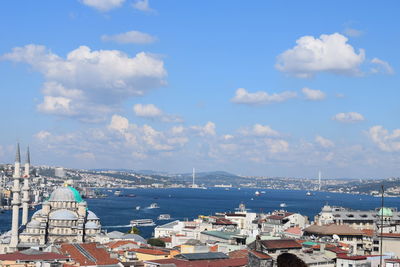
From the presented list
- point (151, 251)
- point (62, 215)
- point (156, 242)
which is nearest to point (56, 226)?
point (62, 215)

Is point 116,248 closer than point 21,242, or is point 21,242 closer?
point 116,248

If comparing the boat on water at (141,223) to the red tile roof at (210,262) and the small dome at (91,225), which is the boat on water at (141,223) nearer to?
the small dome at (91,225)

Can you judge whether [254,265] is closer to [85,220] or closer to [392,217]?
[85,220]

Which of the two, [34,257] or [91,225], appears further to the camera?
[91,225]

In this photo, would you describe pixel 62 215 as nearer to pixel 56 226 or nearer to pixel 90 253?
pixel 56 226

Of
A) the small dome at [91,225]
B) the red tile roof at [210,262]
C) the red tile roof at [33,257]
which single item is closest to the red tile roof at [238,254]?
the red tile roof at [210,262]

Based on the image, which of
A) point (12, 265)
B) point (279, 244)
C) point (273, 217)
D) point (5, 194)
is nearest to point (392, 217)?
point (273, 217)

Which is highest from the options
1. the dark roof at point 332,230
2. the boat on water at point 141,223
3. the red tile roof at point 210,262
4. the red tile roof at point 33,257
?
the dark roof at point 332,230
